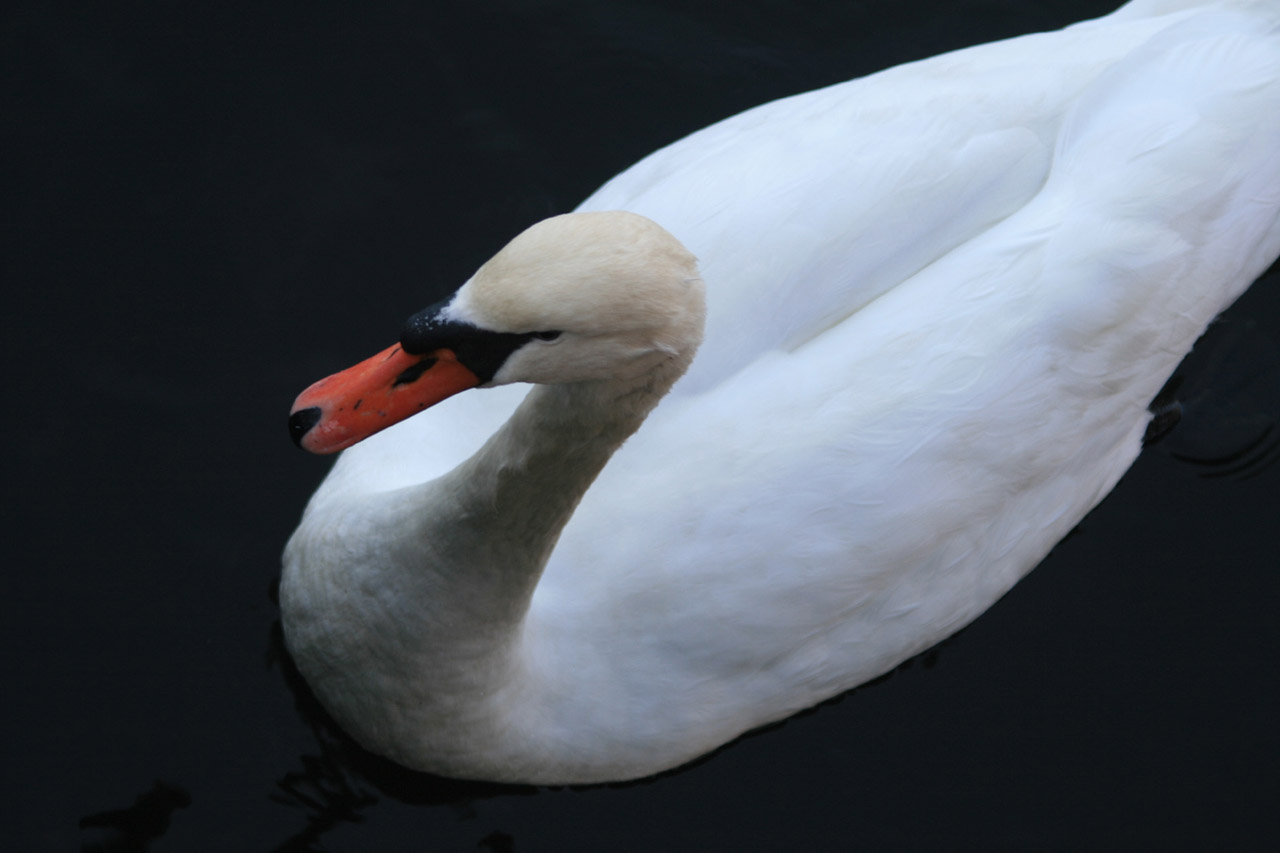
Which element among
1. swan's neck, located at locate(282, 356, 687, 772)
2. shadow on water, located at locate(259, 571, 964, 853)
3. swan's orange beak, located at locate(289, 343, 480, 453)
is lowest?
shadow on water, located at locate(259, 571, 964, 853)

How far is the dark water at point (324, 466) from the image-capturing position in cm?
539

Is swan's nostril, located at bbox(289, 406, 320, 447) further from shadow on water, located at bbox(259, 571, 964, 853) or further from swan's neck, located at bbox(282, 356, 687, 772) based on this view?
shadow on water, located at bbox(259, 571, 964, 853)

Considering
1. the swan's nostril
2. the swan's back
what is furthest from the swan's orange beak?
the swan's back

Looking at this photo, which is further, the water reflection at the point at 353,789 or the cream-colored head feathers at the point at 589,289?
the water reflection at the point at 353,789

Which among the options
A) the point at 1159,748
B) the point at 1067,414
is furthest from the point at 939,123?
the point at 1159,748

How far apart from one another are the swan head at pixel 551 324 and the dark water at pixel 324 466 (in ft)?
6.87

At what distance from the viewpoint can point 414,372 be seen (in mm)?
3770

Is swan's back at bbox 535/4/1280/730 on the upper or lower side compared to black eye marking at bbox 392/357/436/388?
lower

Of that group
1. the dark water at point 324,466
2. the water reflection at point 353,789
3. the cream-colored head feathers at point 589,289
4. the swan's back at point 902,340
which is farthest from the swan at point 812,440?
the cream-colored head feathers at point 589,289

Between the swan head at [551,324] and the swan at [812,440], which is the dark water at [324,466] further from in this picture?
the swan head at [551,324]

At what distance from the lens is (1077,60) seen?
5.45 m

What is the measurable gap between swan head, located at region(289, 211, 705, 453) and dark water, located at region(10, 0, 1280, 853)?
6.87 feet

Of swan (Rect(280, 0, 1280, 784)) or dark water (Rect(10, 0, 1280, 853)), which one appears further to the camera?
dark water (Rect(10, 0, 1280, 853))

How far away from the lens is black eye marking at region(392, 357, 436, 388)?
373cm
